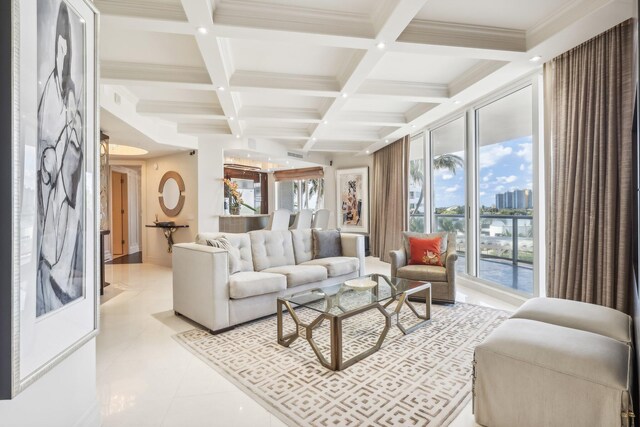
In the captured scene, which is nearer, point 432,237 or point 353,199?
point 432,237

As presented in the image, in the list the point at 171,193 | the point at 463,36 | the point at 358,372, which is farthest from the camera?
the point at 171,193

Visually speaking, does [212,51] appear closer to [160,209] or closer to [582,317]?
[582,317]

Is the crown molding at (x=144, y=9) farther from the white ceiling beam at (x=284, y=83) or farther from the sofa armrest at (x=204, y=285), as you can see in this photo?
the sofa armrest at (x=204, y=285)

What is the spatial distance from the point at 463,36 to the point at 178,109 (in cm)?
372

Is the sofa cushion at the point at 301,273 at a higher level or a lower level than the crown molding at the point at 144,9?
lower

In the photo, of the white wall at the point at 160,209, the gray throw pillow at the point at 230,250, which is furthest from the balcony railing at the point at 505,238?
the white wall at the point at 160,209

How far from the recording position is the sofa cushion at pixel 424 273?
3750 mm

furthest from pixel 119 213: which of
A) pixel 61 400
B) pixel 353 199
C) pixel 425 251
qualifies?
pixel 61 400

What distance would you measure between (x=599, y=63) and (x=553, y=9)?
2.18ft

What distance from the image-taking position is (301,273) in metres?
3.58

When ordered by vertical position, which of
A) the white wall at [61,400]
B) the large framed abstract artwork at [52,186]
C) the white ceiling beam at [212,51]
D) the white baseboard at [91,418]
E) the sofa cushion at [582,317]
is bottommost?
the white baseboard at [91,418]

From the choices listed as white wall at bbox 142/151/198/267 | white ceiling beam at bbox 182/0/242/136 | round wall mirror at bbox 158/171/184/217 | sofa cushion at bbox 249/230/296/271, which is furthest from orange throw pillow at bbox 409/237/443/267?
round wall mirror at bbox 158/171/184/217

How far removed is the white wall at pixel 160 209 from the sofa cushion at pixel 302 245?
8.55ft

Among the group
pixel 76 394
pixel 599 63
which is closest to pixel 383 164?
pixel 599 63
